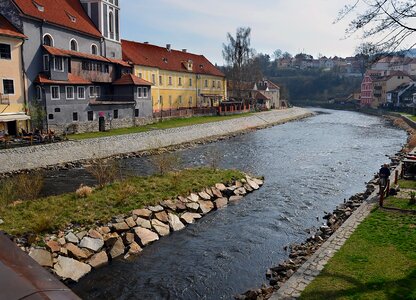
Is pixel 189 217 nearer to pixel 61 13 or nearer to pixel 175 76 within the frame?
pixel 61 13

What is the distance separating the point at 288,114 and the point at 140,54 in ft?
103

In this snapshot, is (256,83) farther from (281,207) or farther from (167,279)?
(167,279)

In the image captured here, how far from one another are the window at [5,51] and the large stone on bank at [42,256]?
2237 centimetres

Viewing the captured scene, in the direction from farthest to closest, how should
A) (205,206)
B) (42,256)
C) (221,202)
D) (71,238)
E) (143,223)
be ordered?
1. (221,202)
2. (205,206)
3. (143,223)
4. (71,238)
5. (42,256)

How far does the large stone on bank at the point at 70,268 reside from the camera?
1041 centimetres

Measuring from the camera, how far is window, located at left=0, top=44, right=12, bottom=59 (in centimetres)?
2828

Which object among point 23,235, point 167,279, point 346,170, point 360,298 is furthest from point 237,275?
point 346,170

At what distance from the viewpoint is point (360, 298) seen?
7.65 meters

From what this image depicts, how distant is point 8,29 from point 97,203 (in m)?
21.3

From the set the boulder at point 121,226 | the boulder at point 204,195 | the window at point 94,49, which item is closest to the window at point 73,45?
the window at point 94,49

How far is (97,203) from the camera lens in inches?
573

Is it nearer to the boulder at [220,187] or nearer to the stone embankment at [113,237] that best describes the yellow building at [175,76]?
the boulder at [220,187]

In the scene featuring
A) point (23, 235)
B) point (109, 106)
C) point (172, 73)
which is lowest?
point (23, 235)

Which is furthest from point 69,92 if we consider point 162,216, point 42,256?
point 42,256
